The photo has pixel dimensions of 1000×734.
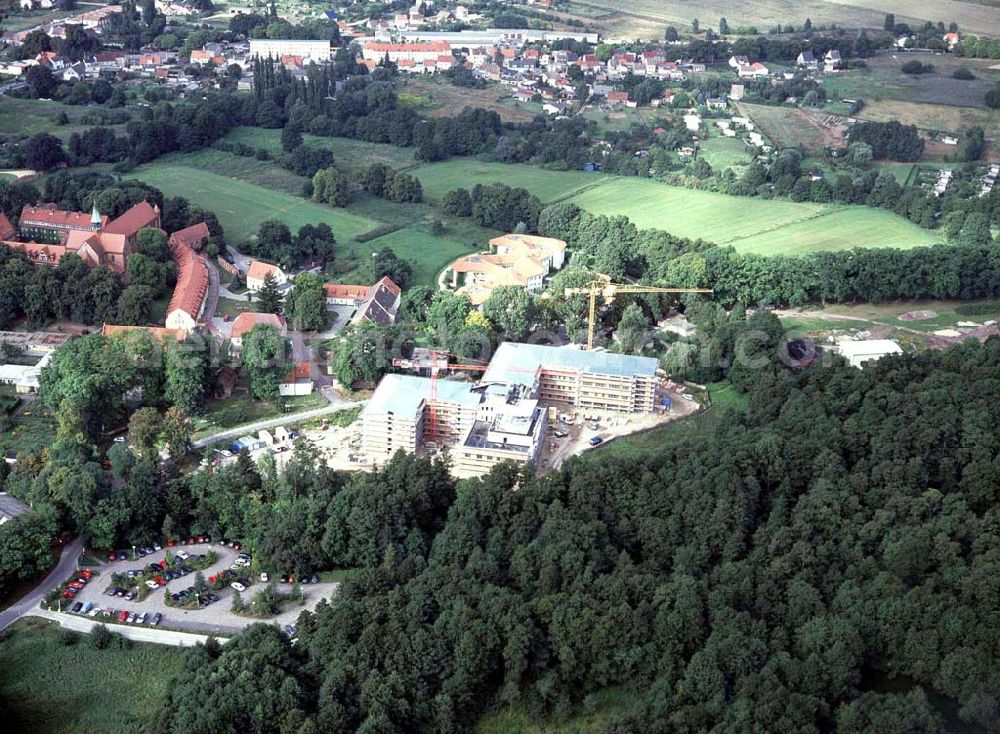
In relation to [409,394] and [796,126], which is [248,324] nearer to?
[409,394]

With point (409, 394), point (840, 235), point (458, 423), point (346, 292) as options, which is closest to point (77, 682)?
point (409, 394)

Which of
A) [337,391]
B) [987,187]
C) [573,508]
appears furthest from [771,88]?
[573,508]

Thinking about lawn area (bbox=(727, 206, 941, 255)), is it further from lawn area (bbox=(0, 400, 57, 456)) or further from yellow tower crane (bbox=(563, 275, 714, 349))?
lawn area (bbox=(0, 400, 57, 456))

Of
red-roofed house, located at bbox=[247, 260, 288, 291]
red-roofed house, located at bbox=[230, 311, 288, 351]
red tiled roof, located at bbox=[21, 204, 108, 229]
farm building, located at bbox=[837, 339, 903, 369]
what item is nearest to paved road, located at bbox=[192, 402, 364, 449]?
red-roofed house, located at bbox=[230, 311, 288, 351]

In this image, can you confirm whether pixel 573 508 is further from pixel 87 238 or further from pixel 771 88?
pixel 771 88

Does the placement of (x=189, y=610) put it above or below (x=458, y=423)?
below

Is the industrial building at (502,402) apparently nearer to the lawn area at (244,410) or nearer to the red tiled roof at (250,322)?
the lawn area at (244,410)

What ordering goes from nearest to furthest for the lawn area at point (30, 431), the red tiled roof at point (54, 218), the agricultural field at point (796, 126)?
the lawn area at point (30, 431) → the red tiled roof at point (54, 218) → the agricultural field at point (796, 126)

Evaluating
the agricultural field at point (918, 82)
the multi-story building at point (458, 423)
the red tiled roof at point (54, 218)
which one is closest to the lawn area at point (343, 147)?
the red tiled roof at point (54, 218)
